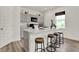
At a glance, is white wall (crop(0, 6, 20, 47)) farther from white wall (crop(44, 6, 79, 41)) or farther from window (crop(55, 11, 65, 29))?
window (crop(55, 11, 65, 29))

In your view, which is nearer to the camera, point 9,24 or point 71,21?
point 9,24

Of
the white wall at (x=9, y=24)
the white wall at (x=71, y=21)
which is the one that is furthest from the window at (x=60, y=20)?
the white wall at (x=9, y=24)

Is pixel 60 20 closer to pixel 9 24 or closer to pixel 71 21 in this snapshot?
pixel 71 21

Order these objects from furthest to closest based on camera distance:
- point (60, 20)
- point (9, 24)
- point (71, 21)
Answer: point (71, 21)
point (60, 20)
point (9, 24)

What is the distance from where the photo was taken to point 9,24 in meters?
6.19

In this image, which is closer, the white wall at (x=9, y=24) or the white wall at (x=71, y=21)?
the white wall at (x=9, y=24)

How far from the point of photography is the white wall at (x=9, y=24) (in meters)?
5.38

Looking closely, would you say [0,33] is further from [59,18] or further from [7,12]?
[59,18]

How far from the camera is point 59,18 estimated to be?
22.6 feet

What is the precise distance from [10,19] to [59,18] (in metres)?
3.25

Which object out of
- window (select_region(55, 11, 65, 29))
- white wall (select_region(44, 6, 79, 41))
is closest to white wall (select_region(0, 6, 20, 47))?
white wall (select_region(44, 6, 79, 41))

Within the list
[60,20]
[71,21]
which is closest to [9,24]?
[60,20]

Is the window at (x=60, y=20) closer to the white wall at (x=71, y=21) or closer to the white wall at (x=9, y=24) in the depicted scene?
the white wall at (x=71, y=21)
